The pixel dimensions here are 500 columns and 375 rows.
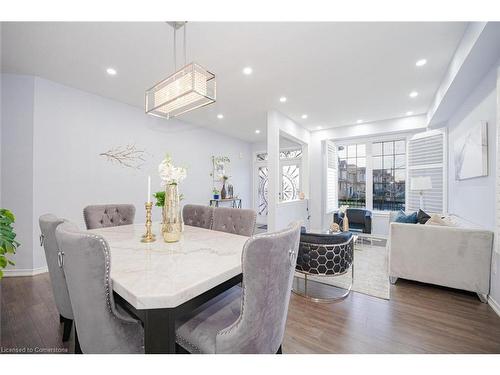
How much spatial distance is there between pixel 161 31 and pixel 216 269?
2272 millimetres

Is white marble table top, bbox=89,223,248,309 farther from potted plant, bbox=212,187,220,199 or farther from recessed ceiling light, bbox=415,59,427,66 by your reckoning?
potted plant, bbox=212,187,220,199

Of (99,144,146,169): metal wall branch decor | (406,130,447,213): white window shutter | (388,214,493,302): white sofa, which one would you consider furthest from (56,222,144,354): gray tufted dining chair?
(406,130,447,213): white window shutter

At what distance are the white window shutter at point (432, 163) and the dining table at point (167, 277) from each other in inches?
177

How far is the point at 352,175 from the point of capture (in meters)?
5.91

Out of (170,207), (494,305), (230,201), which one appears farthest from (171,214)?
(230,201)

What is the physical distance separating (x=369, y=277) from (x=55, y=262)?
3.27 metres

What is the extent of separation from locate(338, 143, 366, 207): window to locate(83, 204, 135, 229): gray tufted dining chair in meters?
5.45

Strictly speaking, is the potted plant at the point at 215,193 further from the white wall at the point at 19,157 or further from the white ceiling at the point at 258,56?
the white wall at the point at 19,157

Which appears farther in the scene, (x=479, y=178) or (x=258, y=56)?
(x=479, y=178)

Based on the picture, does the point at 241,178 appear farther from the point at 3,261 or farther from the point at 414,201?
the point at 3,261

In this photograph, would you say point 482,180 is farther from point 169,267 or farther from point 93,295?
point 93,295

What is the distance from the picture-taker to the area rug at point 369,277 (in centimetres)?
246

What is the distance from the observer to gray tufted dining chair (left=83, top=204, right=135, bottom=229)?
2209mm
